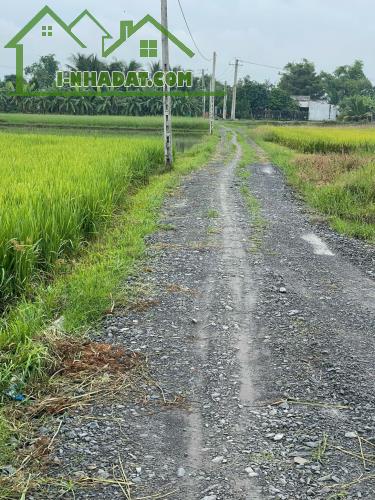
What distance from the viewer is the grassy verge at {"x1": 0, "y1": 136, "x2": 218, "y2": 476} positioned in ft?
11.1

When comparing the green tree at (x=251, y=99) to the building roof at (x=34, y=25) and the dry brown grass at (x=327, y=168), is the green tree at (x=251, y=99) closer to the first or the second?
the building roof at (x=34, y=25)

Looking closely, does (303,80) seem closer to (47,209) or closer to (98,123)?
(98,123)

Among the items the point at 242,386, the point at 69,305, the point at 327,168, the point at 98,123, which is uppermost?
the point at 98,123

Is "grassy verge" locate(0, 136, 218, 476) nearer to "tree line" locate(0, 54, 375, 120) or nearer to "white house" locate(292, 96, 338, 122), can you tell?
"tree line" locate(0, 54, 375, 120)

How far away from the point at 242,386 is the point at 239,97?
229 ft

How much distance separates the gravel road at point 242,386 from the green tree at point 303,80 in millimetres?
78952

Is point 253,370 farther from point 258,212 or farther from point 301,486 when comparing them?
point 258,212

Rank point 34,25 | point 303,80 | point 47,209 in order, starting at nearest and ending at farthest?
1. point 47,209
2. point 34,25
3. point 303,80

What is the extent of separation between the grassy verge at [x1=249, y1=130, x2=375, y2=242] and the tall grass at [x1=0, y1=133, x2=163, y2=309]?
151 inches

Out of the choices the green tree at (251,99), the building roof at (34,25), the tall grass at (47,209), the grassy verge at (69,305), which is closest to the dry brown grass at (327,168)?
the tall grass at (47,209)

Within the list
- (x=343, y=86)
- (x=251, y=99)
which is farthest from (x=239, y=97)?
(x=343, y=86)

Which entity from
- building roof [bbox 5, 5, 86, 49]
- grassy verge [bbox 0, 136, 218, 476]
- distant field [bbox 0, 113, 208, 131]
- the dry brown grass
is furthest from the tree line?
grassy verge [bbox 0, 136, 218, 476]

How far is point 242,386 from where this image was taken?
3.41 metres

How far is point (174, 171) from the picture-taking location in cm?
1531
